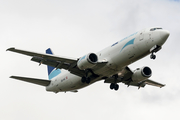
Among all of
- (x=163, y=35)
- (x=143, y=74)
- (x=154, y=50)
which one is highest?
(x=163, y=35)

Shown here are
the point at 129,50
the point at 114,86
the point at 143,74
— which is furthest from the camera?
the point at 114,86

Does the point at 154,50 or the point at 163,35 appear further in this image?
the point at 154,50

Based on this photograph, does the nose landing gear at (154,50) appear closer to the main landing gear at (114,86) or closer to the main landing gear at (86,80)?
the main landing gear at (86,80)

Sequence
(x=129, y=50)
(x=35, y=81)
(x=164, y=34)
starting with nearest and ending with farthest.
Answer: (x=164, y=34)
(x=129, y=50)
(x=35, y=81)

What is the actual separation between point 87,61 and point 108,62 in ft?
7.04

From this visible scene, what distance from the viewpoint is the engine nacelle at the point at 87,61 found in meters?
30.4

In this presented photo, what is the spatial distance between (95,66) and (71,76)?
171 inches

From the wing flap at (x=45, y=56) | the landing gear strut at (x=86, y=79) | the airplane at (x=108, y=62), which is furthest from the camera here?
the landing gear strut at (x=86, y=79)

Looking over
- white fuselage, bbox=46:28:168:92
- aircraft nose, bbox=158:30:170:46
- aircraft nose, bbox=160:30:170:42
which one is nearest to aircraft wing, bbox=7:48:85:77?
white fuselage, bbox=46:28:168:92

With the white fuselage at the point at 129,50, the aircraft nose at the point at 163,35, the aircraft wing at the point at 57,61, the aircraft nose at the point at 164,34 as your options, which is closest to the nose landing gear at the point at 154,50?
the white fuselage at the point at 129,50

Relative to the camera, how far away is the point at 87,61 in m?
30.3

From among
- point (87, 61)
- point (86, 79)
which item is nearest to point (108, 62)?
point (87, 61)

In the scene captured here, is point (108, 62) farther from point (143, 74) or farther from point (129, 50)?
point (143, 74)

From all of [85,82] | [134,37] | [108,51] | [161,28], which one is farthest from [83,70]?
[161,28]
